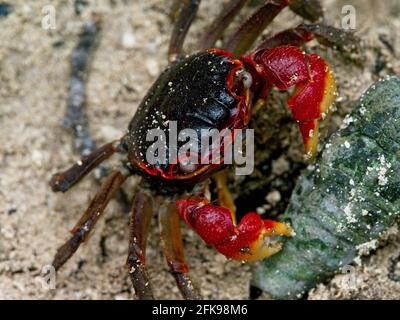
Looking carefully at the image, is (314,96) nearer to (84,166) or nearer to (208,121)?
(208,121)

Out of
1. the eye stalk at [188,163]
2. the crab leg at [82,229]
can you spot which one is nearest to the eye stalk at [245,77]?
the eye stalk at [188,163]

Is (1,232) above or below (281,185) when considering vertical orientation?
below

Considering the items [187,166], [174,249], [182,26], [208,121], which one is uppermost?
[182,26]

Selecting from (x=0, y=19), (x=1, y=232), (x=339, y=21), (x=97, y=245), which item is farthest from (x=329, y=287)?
A: (x=0, y=19)

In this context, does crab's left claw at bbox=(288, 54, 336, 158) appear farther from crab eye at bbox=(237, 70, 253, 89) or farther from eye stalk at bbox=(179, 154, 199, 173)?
eye stalk at bbox=(179, 154, 199, 173)

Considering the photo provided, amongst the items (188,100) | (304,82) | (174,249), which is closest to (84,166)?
(174,249)

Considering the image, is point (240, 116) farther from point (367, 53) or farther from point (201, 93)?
point (367, 53)
